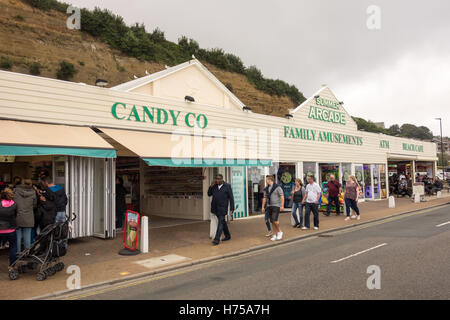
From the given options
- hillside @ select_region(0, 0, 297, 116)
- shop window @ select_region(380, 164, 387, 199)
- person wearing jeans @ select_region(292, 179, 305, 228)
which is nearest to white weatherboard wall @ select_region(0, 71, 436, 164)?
person wearing jeans @ select_region(292, 179, 305, 228)

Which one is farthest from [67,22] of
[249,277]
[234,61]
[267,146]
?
[249,277]

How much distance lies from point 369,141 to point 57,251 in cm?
2183

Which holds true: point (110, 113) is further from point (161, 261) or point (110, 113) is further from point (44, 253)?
point (161, 261)

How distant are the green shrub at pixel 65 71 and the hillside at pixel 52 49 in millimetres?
494

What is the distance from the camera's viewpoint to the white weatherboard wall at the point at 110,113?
29.0 ft

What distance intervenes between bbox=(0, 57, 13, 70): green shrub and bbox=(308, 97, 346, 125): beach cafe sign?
1138 inches

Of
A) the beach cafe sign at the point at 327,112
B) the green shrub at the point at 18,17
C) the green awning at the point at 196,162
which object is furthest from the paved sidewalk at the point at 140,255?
the green shrub at the point at 18,17

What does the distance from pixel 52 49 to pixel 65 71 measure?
4388 mm

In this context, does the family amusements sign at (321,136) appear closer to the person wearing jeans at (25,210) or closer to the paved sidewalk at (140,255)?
the paved sidewalk at (140,255)

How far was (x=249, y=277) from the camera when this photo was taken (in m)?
6.24

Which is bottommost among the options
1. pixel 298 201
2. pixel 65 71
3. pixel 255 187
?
pixel 298 201

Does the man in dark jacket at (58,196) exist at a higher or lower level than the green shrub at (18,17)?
lower

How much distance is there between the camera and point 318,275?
611cm

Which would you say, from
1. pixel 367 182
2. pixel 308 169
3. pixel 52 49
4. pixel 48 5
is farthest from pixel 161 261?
pixel 48 5
